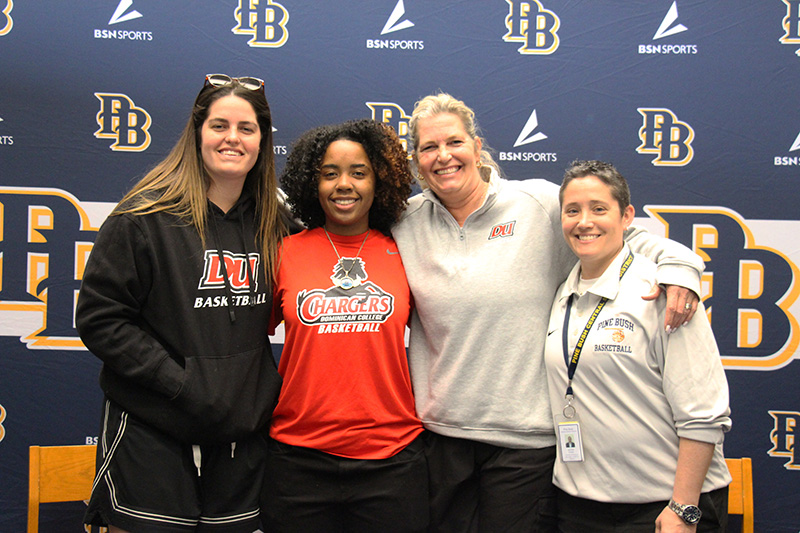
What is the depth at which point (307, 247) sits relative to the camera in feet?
5.09

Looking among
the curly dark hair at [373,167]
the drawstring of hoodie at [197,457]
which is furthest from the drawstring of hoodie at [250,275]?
the drawstring of hoodie at [197,457]

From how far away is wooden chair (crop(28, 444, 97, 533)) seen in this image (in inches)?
74.3

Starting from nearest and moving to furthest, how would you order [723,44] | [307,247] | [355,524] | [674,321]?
[674,321] → [355,524] → [307,247] → [723,44]

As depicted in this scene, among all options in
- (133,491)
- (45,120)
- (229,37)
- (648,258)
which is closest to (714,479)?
(648,258)

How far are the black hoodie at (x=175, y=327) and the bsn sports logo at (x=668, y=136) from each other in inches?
70.5

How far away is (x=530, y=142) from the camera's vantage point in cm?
226

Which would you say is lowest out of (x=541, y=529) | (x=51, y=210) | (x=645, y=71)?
(x=541, y=529)

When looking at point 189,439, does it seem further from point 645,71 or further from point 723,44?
point 723,44

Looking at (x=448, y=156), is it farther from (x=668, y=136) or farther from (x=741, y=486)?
(x=741, y=486)

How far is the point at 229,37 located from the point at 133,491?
1.80 m

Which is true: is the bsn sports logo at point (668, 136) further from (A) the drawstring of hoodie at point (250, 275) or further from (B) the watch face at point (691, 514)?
(A) the drawstring of hoodie at point (250, 275)

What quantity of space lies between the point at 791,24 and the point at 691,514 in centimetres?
211

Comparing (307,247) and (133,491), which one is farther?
(307,247)

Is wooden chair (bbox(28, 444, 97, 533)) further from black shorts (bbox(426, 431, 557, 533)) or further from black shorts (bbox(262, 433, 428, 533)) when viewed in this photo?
black shorts (bbox(426, 431, 557, 533))
